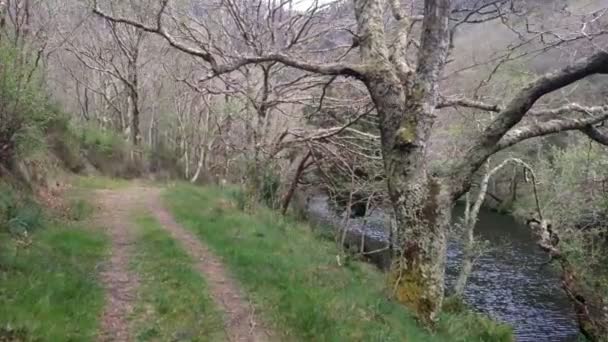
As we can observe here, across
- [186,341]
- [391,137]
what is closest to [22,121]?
[186,341]

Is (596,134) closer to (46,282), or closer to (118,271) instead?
(118,271)

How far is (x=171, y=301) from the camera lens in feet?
21.1

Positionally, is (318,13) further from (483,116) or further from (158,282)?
(483,116)

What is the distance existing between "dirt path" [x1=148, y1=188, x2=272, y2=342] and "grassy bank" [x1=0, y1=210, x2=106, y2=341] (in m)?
1.44

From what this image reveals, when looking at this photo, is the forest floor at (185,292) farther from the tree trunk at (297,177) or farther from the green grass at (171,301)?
the tree trunk at (297,177)

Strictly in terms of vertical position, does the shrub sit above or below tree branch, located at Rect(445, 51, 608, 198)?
below

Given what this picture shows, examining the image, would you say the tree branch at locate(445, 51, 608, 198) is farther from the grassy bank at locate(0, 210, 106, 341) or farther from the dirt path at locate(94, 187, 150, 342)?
the grassy bank at locate(0, 210, 106, 341)

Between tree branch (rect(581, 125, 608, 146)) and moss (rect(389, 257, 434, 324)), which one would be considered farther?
tree branch (rect(581, 125, 608, 146))

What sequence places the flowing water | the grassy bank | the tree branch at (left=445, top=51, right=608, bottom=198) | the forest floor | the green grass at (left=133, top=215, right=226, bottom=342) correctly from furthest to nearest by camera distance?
the flowing water < the tree branch at (left=445, top=51, right=608, bottom=198) < the green grass at (left=133, top=215, right=226, bottom=342) < the forest floor < the grassy bank

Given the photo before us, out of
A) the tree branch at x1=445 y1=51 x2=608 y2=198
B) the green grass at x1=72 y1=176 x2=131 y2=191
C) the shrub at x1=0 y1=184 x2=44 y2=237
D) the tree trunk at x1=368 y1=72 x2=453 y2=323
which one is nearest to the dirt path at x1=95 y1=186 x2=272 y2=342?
the shrub at x1=0 y1=184 x2=44 y2=237

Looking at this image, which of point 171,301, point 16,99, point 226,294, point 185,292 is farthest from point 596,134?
point 16,99

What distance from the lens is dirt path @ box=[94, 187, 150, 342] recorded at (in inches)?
220

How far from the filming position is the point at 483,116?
22.5 meters

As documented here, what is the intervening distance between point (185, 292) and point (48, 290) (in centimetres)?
166
